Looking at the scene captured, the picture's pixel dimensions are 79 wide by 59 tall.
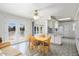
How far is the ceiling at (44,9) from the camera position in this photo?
1.99 metres

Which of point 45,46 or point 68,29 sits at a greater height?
point 68,29

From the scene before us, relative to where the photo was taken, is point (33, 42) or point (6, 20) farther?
point (33, 42)

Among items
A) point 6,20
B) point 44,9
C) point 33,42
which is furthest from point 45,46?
point 6,20

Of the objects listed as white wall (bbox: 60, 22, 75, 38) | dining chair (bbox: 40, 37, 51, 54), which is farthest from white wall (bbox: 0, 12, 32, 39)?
white wall (bbox: 60, 22, 75, 38)

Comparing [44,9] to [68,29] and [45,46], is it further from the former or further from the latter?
[45,46]

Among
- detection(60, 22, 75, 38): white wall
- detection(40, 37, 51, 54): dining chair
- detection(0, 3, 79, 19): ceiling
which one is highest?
detection(0, 3, 79, 19): ceiling

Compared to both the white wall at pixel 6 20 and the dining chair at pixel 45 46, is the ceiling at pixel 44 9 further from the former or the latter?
the dining chair at pixel 45 46

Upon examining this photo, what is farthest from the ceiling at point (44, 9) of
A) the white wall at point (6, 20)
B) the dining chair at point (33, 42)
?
the dining chair at point (33, 42)

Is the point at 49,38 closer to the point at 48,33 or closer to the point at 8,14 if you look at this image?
the point at 48,33

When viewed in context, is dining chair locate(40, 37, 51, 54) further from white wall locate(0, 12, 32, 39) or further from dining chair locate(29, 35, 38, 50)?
white wall locate(0, 12, 32, 39)

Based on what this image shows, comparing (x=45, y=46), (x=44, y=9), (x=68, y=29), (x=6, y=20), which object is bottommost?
(x=45, y=46)

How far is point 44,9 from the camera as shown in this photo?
202 centimetres

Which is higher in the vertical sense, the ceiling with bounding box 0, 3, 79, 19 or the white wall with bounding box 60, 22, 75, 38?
the ceiling with bounding box 0, 3, 79, 19

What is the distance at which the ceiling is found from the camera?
1986mm
